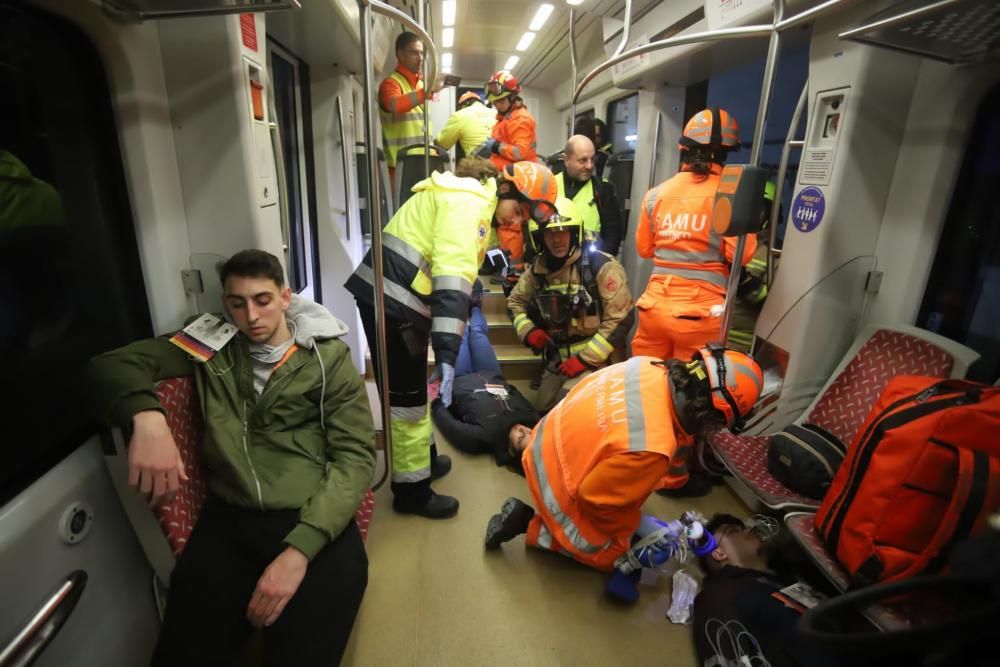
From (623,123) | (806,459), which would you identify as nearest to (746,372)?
(806,459)

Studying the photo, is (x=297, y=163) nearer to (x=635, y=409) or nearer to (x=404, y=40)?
(x=404, y=40)

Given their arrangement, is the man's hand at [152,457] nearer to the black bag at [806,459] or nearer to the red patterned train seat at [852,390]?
the red patterned train seat at [852,390]

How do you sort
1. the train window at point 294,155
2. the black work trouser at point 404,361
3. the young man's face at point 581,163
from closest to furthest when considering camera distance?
the black work trouser at point 404,361 → the train window at point 294,155 → the young man's face at point 581,163

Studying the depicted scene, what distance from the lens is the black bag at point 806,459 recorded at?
2170 mm

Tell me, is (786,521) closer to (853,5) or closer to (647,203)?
(647,203)

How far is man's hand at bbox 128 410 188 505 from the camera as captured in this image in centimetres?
136

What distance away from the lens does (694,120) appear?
279cm

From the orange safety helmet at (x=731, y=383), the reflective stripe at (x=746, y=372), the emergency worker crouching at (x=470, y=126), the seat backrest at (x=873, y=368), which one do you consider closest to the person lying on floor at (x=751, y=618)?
the orange safety helmet at (x=731, y=383)

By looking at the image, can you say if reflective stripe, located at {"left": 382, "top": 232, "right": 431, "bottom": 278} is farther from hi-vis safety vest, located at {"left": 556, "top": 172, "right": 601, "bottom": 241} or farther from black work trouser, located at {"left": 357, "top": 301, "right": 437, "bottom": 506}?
hi-vis safety vest, located at {"left": 556, "top": 172, "right": 601, "bottom": 241}

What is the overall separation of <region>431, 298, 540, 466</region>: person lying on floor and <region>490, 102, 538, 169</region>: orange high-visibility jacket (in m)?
2.02

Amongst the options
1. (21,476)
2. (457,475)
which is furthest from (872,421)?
(21,476)

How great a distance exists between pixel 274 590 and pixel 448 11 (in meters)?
Result: 5.10

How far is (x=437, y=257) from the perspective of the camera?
6.89 feet

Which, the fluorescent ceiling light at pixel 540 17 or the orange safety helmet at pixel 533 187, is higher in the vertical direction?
the fluorescent ceiling light at pixel 540 17
